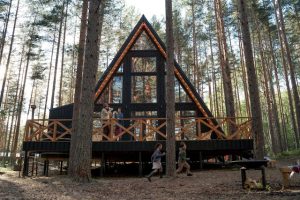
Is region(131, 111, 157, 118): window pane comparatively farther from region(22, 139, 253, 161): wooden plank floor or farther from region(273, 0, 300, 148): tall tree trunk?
region(273, 0, 300, 148): tall tree trunk

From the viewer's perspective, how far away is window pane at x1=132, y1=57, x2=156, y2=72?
14.5 metres

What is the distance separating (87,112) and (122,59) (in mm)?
6413

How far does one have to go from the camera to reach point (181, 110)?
550 inches

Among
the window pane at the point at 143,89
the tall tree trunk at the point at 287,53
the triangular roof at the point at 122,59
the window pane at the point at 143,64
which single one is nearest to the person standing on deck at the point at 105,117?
the triangular roof at the point at 122,59

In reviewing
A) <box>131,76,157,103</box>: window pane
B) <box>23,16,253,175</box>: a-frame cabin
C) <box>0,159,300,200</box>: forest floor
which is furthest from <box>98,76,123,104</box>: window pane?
<box>0,159,300,200</box>: forest floor

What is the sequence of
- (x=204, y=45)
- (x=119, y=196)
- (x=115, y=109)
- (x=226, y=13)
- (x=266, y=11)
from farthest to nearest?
(x=204, y=45), (x=226, y=13), (x=266, y=11), (x=115, y=109), (x=119, y=196)

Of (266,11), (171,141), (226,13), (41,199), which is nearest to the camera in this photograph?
(41,199)

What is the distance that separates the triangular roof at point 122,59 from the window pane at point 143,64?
616 millimetres

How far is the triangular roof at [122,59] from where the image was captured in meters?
13.6

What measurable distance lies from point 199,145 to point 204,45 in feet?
61.8

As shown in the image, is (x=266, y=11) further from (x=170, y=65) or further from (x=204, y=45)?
(x=170, y=65)

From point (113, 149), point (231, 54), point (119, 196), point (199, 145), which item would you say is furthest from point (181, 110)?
point (231, 54)

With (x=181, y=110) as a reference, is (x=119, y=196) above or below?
below

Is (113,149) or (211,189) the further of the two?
(113,149)
